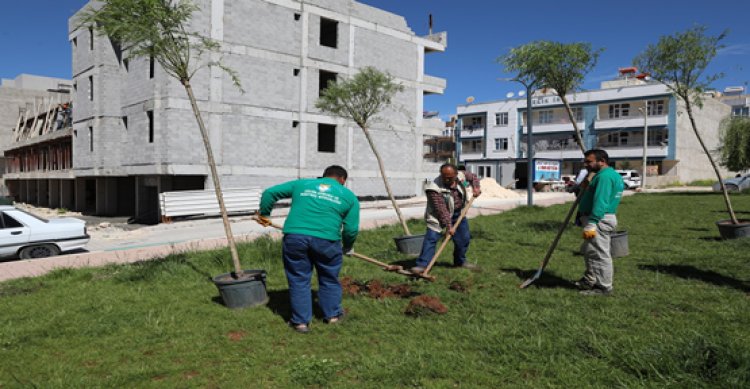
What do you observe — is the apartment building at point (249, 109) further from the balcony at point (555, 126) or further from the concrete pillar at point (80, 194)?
the balcony at point (555, 126)

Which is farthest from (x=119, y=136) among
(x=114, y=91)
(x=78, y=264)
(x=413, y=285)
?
(x=413, y=285)

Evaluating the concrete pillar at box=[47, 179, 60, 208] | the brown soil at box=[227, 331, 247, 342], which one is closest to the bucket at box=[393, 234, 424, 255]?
the brown soil at box=[227, 331, 247, 342]

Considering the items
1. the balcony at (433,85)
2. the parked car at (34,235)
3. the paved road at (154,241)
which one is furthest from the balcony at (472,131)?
the parked car at (34,235)

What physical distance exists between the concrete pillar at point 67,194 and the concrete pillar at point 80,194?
2.29 meters

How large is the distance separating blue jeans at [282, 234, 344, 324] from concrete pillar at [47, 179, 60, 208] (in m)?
37.2

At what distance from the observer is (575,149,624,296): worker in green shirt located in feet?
18.5

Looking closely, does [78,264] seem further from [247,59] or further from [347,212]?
[247,59]

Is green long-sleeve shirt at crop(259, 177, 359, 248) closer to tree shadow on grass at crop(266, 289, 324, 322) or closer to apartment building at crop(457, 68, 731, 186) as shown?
tree shadow on grass at crop(266, 289, 324, 322)

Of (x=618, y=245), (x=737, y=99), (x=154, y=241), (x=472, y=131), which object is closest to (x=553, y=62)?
(x=618, y=245)

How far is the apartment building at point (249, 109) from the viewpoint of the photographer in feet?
71.9

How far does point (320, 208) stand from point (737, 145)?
3069 centimetres

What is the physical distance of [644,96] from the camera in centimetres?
4781

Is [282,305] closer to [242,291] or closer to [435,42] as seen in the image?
[242,291]

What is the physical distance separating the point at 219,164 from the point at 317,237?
18799mm
